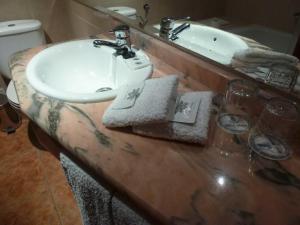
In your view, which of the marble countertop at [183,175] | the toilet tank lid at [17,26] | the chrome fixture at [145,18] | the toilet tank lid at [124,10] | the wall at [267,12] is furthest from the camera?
the toilet tank lid at [17,26]

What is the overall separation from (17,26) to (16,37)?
0.07 meters

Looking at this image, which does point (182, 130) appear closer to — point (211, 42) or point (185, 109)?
point (185, 109)

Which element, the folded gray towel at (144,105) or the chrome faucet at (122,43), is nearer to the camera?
the folded gray towel at (144,105)

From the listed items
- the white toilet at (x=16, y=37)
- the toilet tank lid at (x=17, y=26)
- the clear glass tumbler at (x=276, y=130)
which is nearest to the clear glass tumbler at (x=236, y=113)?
the clear glass tumbler at (x=276, y=130)

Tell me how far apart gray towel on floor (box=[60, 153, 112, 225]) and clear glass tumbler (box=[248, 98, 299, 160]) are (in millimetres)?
415

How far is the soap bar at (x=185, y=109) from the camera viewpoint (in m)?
0.63

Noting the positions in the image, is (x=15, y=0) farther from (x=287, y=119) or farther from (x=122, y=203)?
(x=287, y=119)

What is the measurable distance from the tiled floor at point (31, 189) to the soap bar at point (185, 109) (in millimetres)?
1060

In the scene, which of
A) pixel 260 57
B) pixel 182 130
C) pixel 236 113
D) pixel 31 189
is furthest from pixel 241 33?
pixel 31 189

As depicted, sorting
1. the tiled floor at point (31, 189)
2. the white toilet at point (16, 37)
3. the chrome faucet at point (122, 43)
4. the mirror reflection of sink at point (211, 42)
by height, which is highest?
the mirror reflection of sink at point (211, 42)

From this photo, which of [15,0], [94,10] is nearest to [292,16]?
[94,10]

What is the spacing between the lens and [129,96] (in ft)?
2.31

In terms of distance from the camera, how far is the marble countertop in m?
0.47

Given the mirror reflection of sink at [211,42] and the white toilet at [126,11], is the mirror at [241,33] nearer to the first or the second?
the mirror reflection of sink at [211,42]
